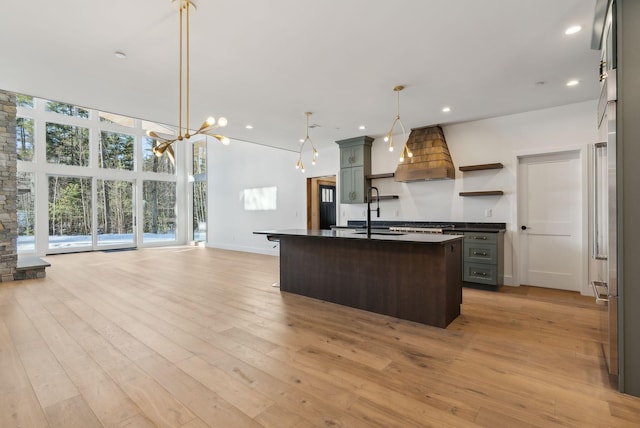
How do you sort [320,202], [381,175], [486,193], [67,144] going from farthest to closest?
[67,144], [320,202], [381,175], [486,193]

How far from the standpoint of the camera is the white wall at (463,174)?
4.63m

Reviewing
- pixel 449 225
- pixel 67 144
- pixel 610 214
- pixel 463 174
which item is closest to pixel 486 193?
pixel 463 174

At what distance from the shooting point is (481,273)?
4695 mm

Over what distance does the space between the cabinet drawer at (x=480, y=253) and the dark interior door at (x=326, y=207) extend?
405cm

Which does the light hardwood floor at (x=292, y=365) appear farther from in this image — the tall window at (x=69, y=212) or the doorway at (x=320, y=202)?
the tall window at (x=69, y=212)

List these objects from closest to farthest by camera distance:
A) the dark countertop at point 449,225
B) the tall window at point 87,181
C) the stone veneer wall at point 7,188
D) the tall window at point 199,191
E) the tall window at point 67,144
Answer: the dark countertop at point 449,225, the stone veneer wall at point 7,188, the tall window at point 87,181, the tall window at point 67,144, the tall window at point 199,191

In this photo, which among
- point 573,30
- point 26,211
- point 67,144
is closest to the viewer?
point 573,30

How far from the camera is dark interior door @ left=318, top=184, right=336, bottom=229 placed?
830 cm

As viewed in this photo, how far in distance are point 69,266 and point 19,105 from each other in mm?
4356

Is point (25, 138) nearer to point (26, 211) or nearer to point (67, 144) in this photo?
point (67, 144)

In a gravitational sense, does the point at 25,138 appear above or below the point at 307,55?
above

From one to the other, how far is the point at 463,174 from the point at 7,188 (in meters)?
7.70

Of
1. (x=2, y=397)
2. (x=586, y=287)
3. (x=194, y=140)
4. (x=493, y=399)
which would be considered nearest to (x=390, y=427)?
(x=493, y=399)

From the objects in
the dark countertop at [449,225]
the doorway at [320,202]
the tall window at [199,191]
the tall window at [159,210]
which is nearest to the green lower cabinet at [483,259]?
the dark countertop at [449,225]
